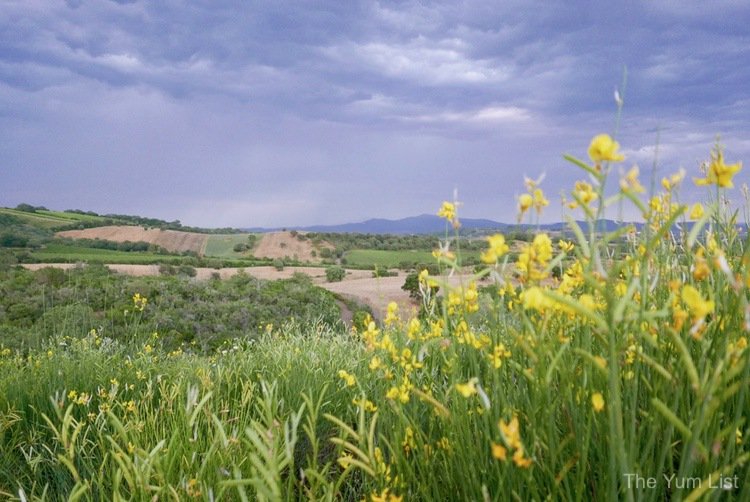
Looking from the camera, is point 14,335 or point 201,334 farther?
point 201,334

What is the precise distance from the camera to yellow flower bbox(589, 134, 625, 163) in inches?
45.4

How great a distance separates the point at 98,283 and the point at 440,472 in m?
14.0

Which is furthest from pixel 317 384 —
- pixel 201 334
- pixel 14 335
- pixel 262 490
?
pixel 14 335

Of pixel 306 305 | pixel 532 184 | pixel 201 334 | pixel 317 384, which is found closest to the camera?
pixel 532 184

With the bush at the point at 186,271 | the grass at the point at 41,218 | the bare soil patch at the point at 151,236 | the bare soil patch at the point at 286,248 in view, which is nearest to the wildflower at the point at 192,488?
the bush at the point at 186,271

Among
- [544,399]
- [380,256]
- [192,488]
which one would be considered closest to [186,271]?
[380,256]

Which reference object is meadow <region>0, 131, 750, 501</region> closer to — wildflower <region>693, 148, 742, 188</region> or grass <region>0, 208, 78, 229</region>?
wildflower <region>693, 148, 742, 188</region>

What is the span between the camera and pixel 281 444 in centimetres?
332

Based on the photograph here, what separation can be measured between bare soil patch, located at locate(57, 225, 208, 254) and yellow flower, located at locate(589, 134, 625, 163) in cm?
3026

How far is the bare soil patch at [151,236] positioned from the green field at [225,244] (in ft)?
1.36

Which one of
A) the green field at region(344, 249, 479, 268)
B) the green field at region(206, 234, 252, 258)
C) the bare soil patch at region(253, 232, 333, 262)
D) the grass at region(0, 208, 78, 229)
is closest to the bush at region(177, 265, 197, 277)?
the green field at region(344, 249, 479, 268)

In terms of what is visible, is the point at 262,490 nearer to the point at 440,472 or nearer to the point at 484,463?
the point at 484,463

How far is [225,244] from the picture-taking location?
32625 millimetres

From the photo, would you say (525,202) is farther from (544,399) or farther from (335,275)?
(335,275)
